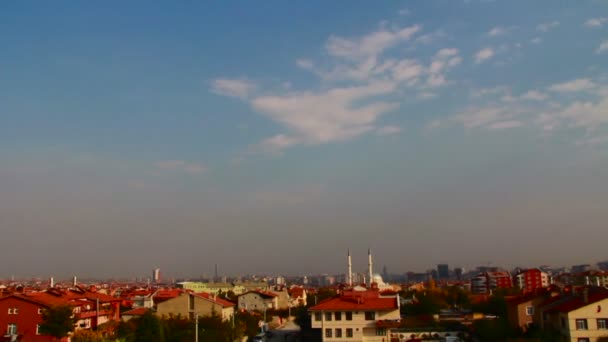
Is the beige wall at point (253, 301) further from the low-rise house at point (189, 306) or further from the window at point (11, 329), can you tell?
the window at point (11, 329)

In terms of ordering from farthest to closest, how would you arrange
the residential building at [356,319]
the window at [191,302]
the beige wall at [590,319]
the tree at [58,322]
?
the window at [191,302]
the residential building at [356,319]
the tree at [58,322]
the beige wall at [590,319]

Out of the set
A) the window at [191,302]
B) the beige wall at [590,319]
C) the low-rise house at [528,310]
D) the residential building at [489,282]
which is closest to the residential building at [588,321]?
the beige wall at [590,319]

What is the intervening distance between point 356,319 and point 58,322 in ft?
62.0

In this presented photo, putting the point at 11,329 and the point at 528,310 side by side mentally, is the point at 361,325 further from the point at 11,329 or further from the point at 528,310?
the point at 11,329

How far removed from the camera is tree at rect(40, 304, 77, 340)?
3600cm

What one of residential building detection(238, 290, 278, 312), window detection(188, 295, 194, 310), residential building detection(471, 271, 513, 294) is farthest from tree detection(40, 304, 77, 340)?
residential building detection(471, 271, 513, 294)

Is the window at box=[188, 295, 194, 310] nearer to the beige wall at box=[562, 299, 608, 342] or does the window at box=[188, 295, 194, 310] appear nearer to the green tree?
the green tree

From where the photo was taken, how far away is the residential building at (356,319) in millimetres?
38562

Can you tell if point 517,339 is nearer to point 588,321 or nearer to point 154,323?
point 588,321

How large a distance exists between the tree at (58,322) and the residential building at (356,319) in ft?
50.2

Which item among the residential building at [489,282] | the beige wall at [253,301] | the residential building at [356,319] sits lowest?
the residential building at [489,282]

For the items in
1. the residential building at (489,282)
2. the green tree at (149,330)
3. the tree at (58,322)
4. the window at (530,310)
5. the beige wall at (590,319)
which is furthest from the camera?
the residential building at (489,282)

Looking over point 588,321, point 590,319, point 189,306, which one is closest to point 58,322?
point 189,306

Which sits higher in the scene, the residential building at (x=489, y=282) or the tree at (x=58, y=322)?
the tree at (x=58, y=322)
